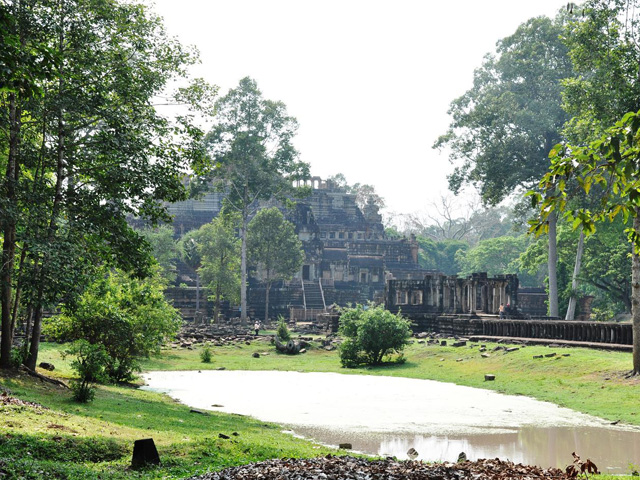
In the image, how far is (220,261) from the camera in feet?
176

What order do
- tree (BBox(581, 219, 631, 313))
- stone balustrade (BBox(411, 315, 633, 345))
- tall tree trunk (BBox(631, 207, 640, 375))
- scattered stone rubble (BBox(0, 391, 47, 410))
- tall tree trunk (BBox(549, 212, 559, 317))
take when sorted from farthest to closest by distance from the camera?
tall tree trunk (BBox(549, 212, 559, 317)) < tree (BBox(581, 219, 631, 313)) < stone balustrade (BBox(411, 315, 633, 345)) < tall tree trunk (BBox(631, 207, 640, 375)) < scattered stone rubble (BBox(0, 391, 47, 410))

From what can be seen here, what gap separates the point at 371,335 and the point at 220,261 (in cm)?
2746

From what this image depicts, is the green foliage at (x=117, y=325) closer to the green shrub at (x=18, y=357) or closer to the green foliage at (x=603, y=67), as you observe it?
the green shrub at (x=18, y=357)

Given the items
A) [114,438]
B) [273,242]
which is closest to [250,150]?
[273,242]

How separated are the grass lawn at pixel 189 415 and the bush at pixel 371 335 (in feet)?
3.09

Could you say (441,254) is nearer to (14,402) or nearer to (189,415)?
(189,415)

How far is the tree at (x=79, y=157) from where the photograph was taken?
48.8ft

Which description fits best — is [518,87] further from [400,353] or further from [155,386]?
[155,386]

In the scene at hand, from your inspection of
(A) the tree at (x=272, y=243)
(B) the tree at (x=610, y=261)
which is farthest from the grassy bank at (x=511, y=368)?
(A) the tree at (x=272, y=243)

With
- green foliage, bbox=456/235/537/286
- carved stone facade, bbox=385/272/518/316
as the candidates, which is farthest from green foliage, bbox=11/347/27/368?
green foliage, bbox=456/235/537/286

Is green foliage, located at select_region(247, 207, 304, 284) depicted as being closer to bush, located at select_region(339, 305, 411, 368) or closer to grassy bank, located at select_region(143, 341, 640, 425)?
grassy bank, located at select_region(143, 341, 640, 425)

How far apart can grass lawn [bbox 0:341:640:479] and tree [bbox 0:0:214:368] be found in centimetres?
251

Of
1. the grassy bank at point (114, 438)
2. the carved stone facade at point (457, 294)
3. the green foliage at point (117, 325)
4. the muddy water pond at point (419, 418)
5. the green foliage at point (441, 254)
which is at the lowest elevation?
the muddy water pond at point (419, 418)

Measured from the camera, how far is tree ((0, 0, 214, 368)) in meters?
14.9
